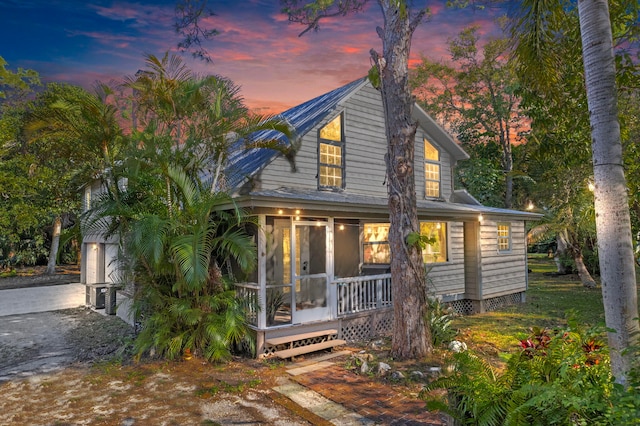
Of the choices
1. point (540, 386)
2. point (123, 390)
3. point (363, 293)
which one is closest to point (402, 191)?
point (363, 293)

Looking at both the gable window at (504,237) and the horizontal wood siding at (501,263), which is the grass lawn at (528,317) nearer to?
the horizontal wood siding at (501,263)

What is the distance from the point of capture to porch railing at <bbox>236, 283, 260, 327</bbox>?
7898 millimetres

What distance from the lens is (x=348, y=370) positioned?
7.03 metres

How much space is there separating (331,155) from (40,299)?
43.0 feet

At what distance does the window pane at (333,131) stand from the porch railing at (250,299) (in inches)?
190

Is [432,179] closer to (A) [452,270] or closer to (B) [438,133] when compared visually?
(B) [438,133]

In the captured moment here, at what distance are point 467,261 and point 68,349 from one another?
11.5 m

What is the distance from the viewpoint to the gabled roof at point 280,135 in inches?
368

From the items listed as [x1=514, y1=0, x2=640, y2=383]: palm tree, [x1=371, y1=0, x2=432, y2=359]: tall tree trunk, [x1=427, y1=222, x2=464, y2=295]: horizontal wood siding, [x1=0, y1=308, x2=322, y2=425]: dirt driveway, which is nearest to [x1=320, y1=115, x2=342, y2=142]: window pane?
[x1=371, y1=0, x2=432, y2=359]: tall tree trunk

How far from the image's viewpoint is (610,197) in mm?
3400

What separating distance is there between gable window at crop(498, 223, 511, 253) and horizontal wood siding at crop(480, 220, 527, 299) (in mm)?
195

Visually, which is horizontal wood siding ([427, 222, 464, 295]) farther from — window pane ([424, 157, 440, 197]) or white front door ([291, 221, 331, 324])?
white front door ([291, 221, 331, 324])

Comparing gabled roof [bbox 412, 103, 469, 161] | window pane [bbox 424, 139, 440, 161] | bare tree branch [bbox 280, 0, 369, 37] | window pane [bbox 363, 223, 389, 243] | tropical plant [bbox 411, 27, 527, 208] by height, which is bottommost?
window pane [bbox 363, 223, 389, 243]

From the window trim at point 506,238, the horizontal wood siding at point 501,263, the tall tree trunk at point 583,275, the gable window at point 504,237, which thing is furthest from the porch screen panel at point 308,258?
the tall tree trunk at point 583,275
